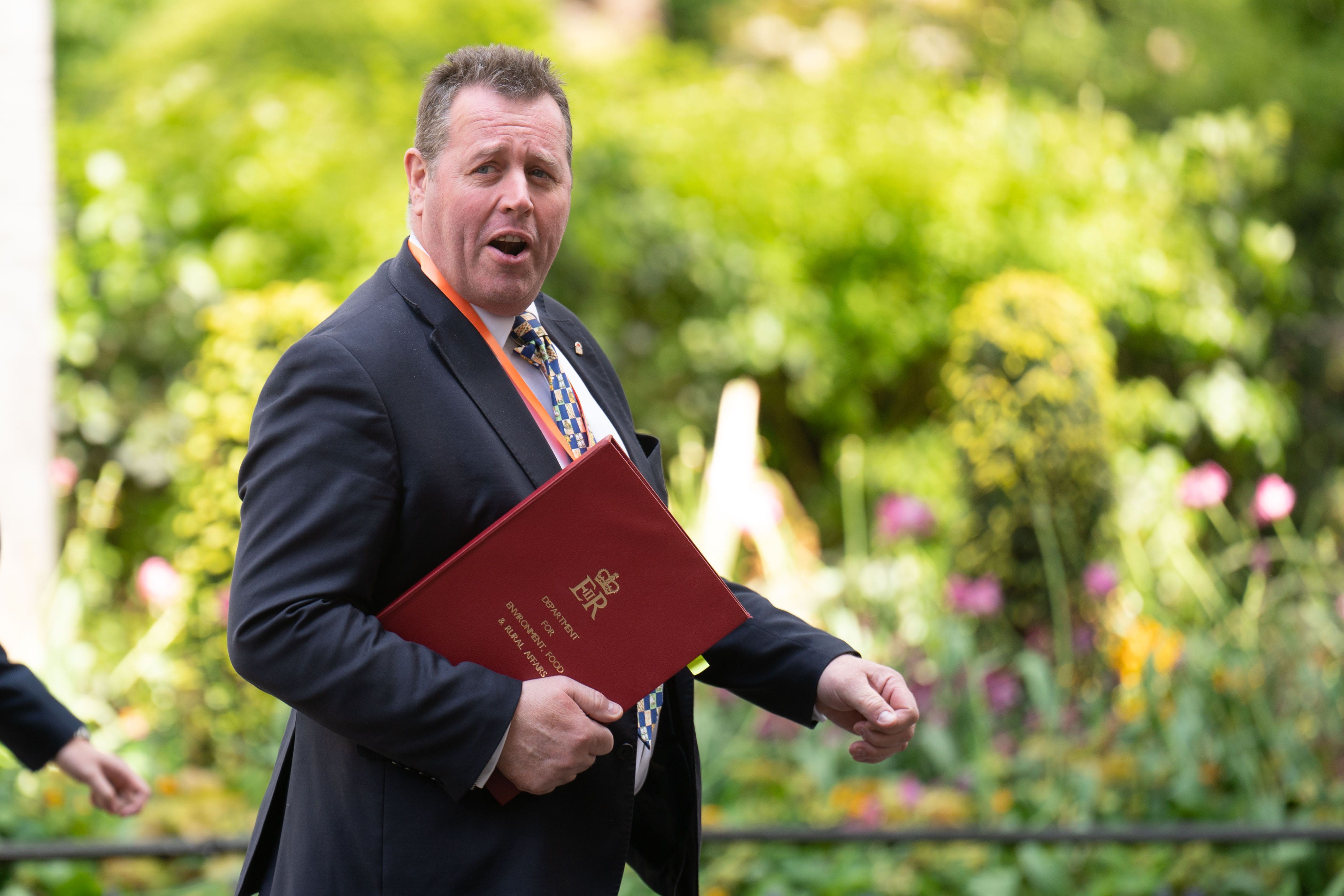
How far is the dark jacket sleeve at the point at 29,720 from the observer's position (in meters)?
2.01

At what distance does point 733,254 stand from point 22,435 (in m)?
3.77

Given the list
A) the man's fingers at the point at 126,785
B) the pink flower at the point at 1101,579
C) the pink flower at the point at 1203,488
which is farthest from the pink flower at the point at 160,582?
the pink flower at the point at 1203,488

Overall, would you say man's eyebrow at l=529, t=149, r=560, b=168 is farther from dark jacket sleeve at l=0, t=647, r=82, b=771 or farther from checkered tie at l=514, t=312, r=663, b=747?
dark jacket sleeve at l=0, t=647, r=82, b=771

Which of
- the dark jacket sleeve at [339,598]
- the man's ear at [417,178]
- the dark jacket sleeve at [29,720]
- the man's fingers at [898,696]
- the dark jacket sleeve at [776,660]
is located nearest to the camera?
the dark jacket sleeve at [339,598]

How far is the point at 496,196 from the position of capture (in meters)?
1.56

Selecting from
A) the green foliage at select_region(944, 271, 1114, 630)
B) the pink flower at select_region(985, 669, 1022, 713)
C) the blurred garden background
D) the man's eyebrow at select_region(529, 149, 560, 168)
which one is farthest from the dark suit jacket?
the green foliage at select_region(944, 271, 1114, 630)

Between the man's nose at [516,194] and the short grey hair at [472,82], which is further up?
the short grey hair at [472,82]

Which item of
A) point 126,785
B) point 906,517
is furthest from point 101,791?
point 906,517

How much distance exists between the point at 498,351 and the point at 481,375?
0.07 m

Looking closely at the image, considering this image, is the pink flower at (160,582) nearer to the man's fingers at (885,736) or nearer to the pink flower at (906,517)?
the pink flower at (906,517)

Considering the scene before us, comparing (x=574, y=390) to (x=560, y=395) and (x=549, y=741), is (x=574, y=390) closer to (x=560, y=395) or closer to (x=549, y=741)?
(x=560, y=395)

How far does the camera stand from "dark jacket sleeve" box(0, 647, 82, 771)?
2.01m

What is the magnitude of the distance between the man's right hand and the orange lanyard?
1.19ft

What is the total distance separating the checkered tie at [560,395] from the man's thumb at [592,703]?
0.24 m
